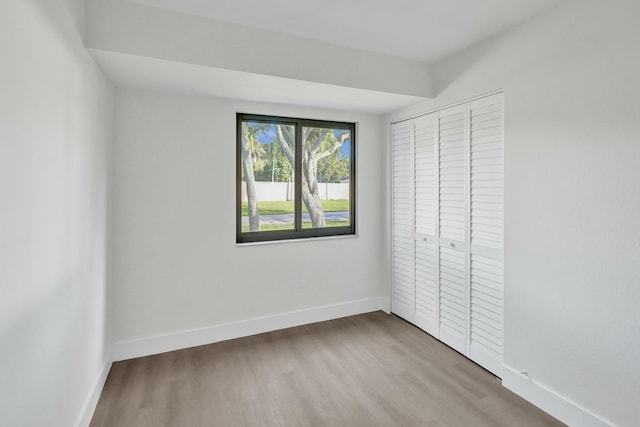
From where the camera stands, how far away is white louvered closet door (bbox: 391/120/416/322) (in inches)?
131

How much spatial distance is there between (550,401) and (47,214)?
2910 mm

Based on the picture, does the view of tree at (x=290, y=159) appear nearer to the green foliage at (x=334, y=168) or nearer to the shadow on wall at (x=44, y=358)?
the green foliage at (x=334, y=168)

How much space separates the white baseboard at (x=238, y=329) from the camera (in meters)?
2.68

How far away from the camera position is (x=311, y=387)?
7.52 ft

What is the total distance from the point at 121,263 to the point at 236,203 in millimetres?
1058

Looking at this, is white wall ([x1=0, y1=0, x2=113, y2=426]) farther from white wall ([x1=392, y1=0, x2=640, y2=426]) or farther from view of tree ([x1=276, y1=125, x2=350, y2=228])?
white wall ([x1=392, y1=0, x2=640, y2=426])

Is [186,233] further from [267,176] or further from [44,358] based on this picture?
[44,358]

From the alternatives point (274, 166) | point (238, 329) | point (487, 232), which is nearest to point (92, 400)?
point (238, 329)

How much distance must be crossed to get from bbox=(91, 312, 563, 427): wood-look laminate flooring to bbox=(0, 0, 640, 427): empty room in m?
0.02

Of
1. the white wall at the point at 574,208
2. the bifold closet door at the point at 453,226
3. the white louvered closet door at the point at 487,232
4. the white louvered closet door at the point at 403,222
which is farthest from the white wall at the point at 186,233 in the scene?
the white wall at the point at 574,208

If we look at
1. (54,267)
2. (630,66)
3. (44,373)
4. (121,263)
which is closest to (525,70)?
(630,66)

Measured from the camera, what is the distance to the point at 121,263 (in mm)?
2645

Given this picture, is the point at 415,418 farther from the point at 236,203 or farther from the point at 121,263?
the point at 121,263

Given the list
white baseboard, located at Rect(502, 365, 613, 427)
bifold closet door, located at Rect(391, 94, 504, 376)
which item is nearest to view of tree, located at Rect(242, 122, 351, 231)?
bifold closet door, located at Rect(391, 94, 504, 376)
